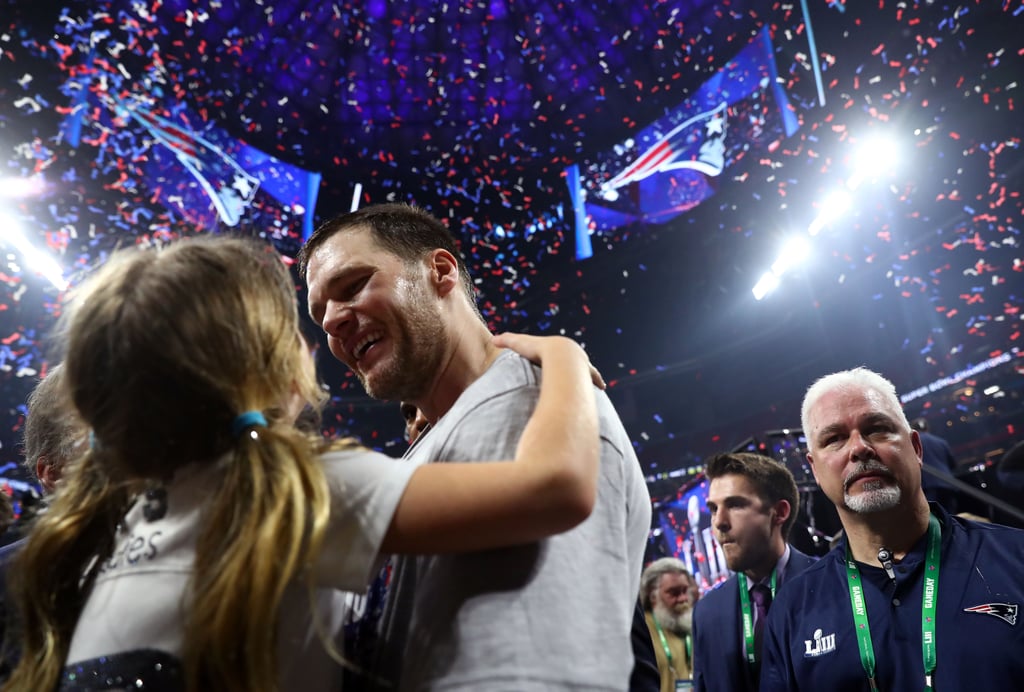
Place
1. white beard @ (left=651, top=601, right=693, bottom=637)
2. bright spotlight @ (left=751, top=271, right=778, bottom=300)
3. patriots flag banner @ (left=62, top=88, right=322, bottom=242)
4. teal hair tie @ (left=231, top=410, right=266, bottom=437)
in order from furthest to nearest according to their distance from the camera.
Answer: bright spotlight @ (left=751, top=271, right=778, bottom=300)
patriots flag banner @ (left=62, top=88, right=322, bottom=242)
white beard @ (left=651, top=601, right=693, bottom=637)
teal hair tie @ (left=231, top=410, right=266, bottom=437)

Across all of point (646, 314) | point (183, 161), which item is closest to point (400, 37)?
point (183, 161)

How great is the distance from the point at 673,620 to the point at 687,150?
35.0 ft

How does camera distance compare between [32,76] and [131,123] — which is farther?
[131,123]

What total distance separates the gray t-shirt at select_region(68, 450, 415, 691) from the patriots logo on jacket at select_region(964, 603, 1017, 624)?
2.11m

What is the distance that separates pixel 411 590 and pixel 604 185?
14700 millimetres

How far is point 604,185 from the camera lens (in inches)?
603

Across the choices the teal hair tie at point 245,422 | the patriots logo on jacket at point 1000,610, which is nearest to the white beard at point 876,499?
the patriots logo on jacket at point 1000,610

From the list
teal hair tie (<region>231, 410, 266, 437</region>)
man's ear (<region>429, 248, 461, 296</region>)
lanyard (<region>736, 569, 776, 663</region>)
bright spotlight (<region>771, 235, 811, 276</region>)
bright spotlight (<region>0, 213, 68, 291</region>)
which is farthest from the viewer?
bright spotlight (<region>771, 235, 811, 276</region>)

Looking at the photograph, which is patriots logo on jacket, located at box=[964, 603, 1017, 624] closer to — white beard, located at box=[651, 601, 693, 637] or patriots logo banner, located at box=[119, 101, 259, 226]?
white beard, located at box=[651, 601, 693, 637]

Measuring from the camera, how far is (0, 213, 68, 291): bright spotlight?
12.7m

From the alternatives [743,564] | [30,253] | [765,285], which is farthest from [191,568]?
[765,285]

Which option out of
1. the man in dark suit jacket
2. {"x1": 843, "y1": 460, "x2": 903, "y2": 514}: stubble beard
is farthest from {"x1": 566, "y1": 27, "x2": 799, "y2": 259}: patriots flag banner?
{"x1": 843, "y1": 460, "x2": 903, "y2": 514}: stubble beard

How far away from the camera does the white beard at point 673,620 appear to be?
6.08m

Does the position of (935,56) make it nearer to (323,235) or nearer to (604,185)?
(604,185)
